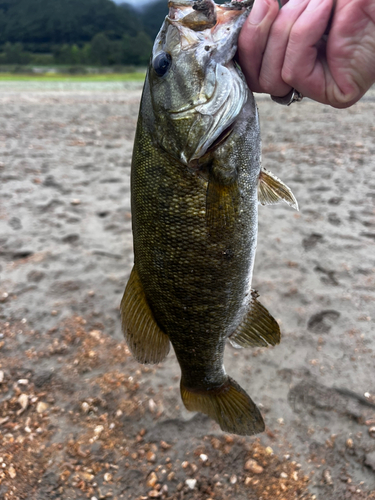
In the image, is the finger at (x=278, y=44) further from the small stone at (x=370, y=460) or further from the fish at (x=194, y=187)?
the small stone at (x=370, y=460)

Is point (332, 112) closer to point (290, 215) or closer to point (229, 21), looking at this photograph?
point (290, 215)

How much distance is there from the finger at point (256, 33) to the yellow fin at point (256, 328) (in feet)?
3.59

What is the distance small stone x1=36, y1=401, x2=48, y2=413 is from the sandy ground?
0.02m

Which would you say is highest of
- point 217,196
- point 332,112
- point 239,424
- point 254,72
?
point 254,72

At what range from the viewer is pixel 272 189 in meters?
1.77

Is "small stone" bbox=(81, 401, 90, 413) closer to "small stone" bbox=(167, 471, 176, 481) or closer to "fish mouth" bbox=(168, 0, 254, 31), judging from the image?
"small stone" bbox=(167, 471, 176, 481)

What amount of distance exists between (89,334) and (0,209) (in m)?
2.87

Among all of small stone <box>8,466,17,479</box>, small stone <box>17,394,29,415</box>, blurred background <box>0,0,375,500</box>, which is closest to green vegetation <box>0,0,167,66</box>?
blurred background <box>0,0,375,500</box>

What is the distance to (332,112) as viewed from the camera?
470 inches

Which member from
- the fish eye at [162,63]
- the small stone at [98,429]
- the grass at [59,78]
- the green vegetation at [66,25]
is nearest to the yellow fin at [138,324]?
the fish eye at [162,63]

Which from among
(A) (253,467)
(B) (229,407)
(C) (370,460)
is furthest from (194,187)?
(C) (370,460)

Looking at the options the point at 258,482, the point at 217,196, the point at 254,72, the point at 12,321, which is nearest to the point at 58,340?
the point at 12,321

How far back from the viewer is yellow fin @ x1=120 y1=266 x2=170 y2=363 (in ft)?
5.84

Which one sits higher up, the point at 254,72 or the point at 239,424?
the point at 254,72
